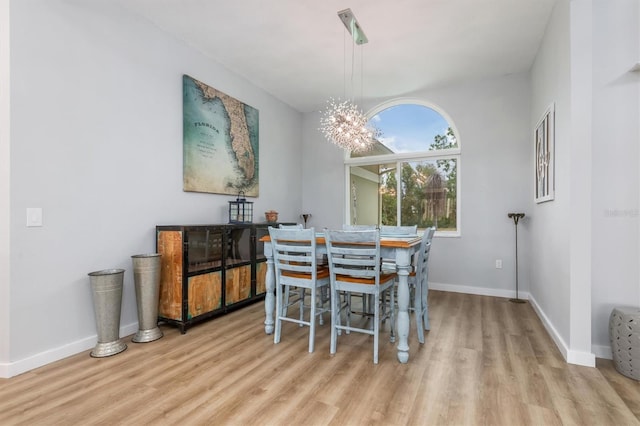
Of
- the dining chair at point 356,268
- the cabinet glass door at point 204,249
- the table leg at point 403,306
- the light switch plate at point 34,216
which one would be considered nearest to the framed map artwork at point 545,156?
the table leg at point 403,306

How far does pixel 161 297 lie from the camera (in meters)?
2.99

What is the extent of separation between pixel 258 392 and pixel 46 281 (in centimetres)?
178

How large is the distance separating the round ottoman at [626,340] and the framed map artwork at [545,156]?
1111mm

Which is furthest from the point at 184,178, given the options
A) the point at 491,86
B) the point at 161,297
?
the point at 491,86

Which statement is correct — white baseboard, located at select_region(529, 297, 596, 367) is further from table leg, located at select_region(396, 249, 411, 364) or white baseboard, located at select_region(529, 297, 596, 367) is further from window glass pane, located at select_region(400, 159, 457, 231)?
window glass pane, located at select_region(400, 159, 457, 231)

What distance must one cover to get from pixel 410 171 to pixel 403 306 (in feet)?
10.1

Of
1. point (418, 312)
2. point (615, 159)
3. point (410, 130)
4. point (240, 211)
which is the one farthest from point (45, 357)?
point (410, 130)

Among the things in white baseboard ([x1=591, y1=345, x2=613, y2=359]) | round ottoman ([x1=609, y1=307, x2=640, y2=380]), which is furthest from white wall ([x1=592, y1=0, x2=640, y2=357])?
round ottoman ([x1=609, y1=307, x2=640, y2=380])

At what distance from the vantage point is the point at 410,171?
4.99 metres

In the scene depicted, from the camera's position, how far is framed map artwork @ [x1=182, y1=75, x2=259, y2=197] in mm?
3480

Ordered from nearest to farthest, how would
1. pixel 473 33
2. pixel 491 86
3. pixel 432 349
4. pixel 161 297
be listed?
pixel 432 349 < pixel 161 297 < pixel 473 33 < pixel 491 86

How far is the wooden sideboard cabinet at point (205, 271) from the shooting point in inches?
115

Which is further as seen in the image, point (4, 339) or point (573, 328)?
point (573, 328)

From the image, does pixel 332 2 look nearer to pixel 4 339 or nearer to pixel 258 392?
pixel 258 392
